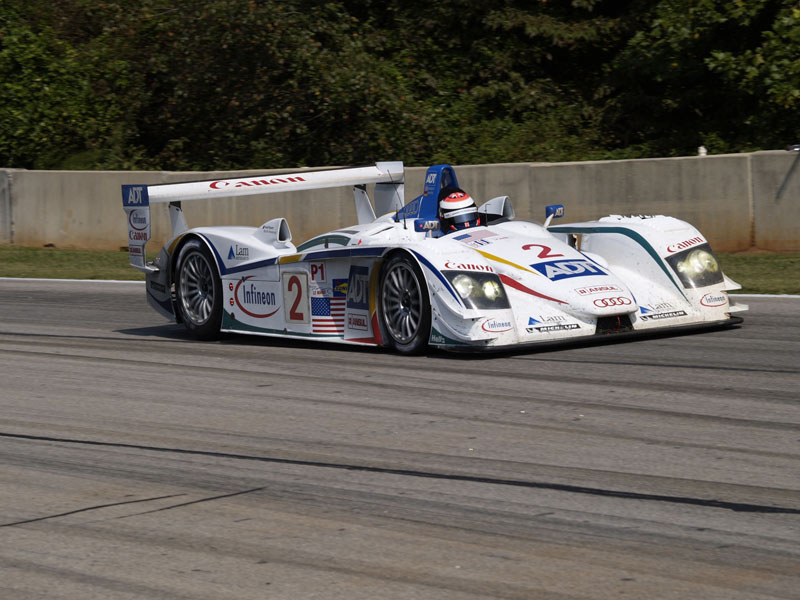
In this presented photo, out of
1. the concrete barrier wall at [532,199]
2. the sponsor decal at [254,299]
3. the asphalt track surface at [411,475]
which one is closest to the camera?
the asphalt track surface at [411,475]

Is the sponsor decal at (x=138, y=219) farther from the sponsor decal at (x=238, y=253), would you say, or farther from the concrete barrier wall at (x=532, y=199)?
the concrete barrier wall at (x=532, y=199)

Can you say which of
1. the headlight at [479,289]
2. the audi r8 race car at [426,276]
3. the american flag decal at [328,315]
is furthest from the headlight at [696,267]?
the american flag decal at [328,315]

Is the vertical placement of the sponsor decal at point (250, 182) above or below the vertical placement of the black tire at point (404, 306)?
above

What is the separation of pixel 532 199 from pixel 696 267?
662cm

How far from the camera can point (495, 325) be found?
7.98m

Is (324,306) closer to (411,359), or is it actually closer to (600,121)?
(411,359)

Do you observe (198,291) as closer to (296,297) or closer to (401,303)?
(296,297)

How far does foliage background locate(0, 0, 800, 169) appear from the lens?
20094mm

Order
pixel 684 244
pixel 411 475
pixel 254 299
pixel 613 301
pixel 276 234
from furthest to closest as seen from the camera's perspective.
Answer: pixel 276 234 < pixel 254 299 < pixel 684 244 < pixel 613 301 < pixel 411 475

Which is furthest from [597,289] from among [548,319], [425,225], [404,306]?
[425,225]

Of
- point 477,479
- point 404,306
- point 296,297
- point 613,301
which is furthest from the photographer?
point 296,297

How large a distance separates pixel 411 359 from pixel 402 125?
1338cm

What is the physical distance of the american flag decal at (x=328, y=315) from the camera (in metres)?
9.02

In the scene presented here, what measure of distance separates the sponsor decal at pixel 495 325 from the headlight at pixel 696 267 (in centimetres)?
161
